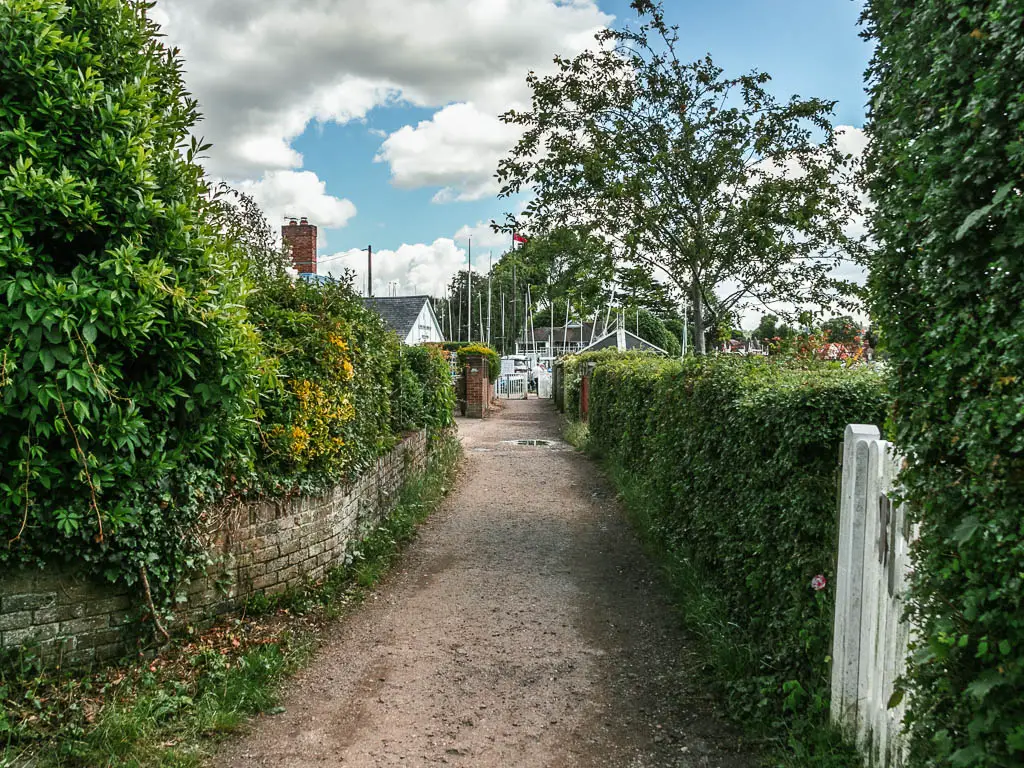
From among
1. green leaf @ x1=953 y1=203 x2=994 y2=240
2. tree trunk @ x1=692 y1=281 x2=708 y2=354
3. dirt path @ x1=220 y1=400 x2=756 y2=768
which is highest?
tree trunk @ x1=692 y1=281 x2=708 y2=354

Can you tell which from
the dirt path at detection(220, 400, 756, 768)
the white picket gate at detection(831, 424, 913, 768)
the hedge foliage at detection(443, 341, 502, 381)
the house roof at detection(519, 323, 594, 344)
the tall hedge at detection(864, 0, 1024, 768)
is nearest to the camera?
the tall hedge at detection(864, 0, 1024, 768)

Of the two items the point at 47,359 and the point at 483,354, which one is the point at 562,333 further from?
the point at 47,359

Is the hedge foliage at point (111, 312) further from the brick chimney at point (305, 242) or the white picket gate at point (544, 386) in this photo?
the white picket gate at point (544, 386)

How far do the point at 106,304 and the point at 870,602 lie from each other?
13.0 feet

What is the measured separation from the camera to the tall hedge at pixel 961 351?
5.82ft

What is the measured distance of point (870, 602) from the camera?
3.11 meters

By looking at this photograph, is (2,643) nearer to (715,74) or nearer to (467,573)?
(467,573)

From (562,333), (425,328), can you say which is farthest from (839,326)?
(562,333)

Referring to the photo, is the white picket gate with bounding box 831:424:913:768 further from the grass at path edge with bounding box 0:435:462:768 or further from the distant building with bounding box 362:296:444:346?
the distant building with bounding box 362:296:444:346

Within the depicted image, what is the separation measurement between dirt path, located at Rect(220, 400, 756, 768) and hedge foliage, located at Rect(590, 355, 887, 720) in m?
0.47

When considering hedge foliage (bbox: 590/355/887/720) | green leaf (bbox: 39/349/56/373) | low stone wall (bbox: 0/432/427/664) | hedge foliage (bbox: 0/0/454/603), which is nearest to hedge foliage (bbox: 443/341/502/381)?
low stone wall (bbox: 0/432/427/664)

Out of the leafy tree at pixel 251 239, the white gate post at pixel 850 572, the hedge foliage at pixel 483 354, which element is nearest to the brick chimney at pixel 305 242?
the hedge foliage at pixel 483 354

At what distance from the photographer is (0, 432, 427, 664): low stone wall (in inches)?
150

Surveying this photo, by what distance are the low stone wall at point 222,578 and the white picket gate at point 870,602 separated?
376 cm
